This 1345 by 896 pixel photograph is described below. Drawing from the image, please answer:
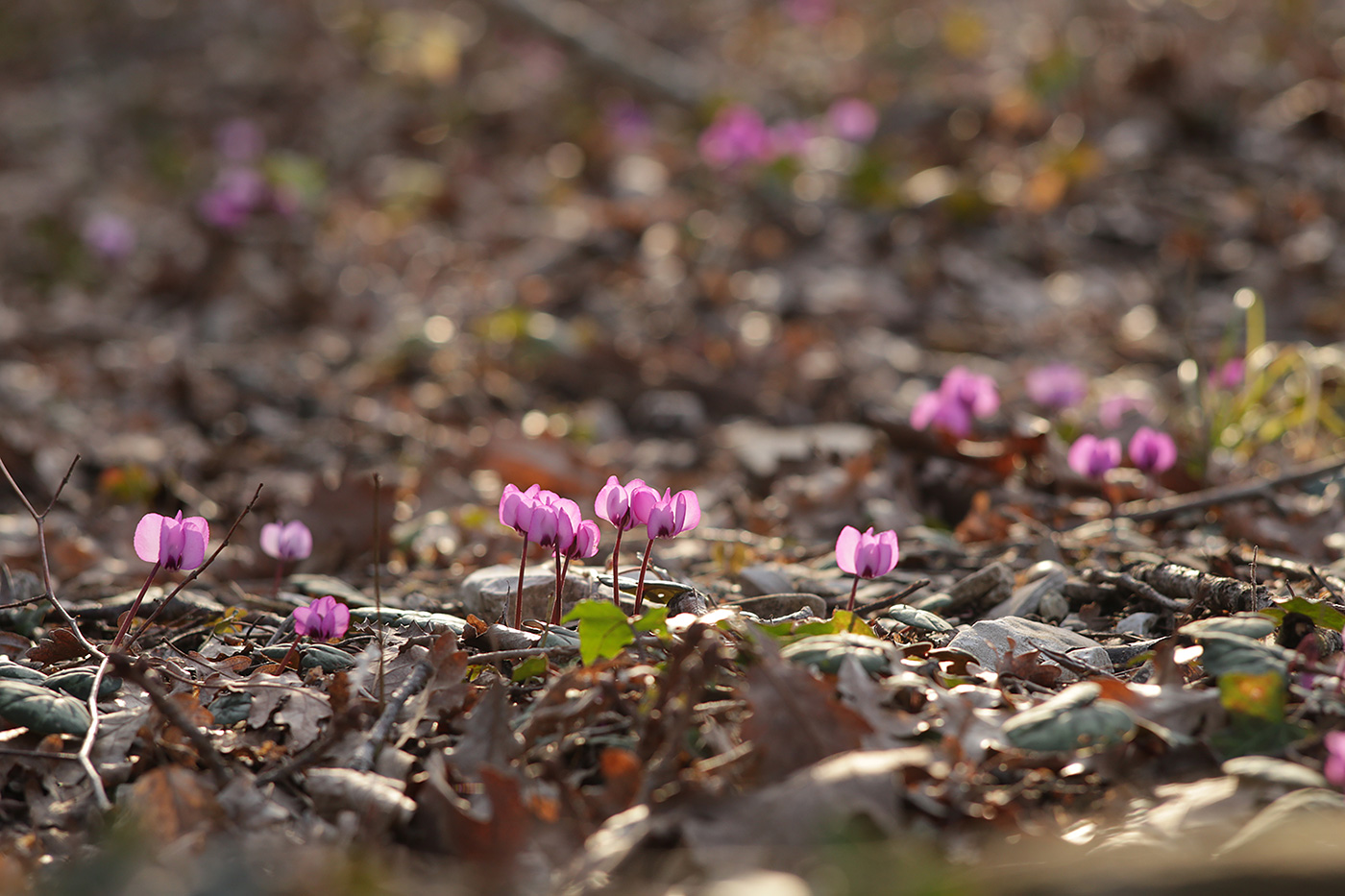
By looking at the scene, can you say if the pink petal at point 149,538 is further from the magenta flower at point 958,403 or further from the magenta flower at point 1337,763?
the magenta flower at point 958,403

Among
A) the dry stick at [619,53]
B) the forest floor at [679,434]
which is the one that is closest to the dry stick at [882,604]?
the forest floor at [679,434]

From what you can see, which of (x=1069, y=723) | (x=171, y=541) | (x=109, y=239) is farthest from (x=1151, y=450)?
(x=109, y=239)

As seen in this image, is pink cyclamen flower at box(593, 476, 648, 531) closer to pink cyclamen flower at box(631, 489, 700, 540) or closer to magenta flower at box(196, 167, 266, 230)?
pink cyclamen flower at box(631, 489, 700, 540)

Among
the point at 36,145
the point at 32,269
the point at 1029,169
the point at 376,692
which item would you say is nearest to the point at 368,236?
the point at 32,269

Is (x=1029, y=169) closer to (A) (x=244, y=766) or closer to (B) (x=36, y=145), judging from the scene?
(A) (x=244, y=766)

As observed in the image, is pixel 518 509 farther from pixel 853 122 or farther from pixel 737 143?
pixel 853 122

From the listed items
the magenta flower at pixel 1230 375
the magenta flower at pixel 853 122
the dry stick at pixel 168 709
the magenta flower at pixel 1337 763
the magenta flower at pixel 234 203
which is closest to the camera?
the magenta flower at pixel 1337 763

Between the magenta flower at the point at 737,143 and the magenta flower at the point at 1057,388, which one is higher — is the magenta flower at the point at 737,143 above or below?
above
